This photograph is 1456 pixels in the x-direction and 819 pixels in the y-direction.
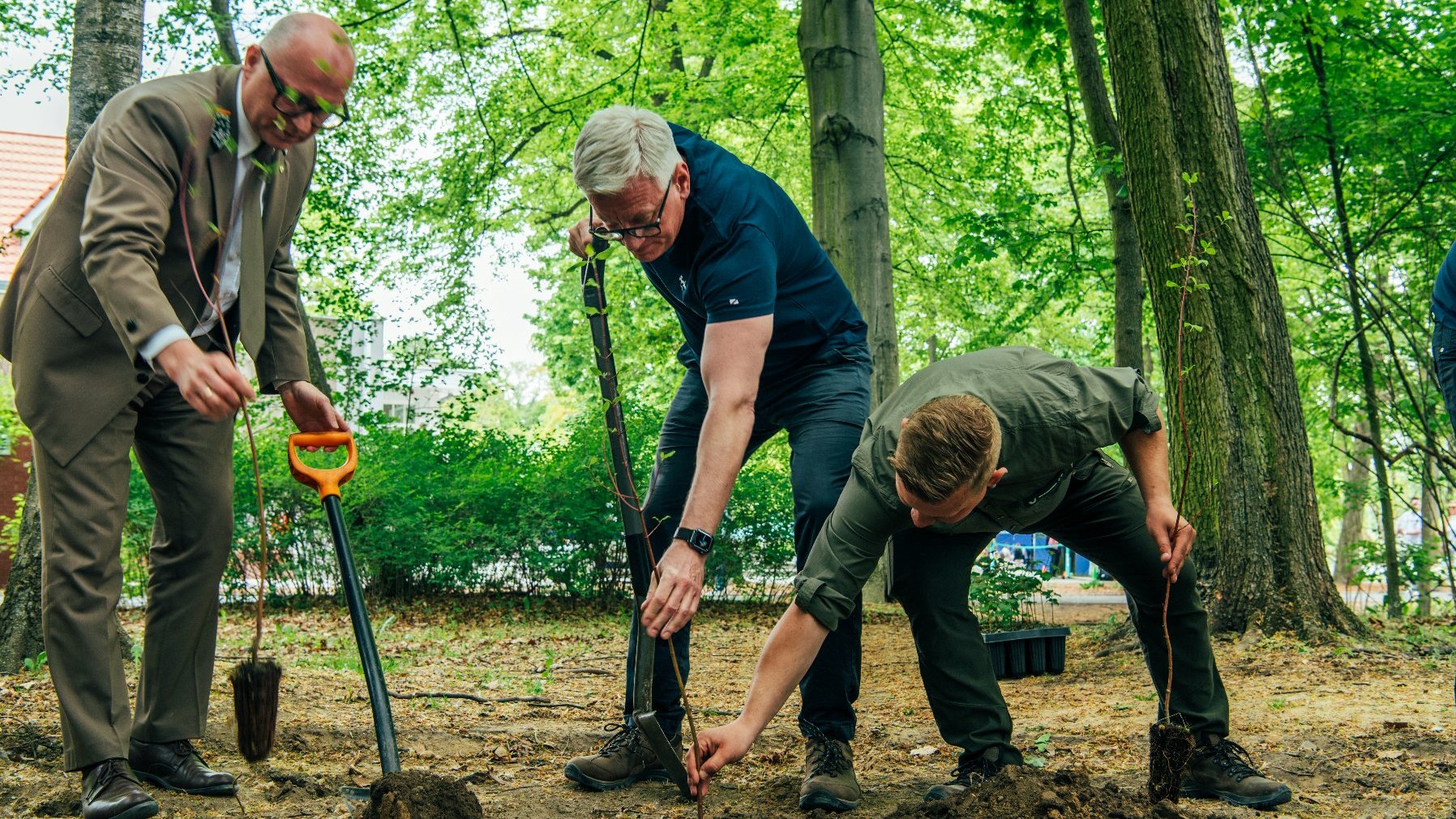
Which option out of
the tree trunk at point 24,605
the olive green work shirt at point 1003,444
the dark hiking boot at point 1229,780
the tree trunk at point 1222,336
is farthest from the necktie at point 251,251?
the tree trunk at point 1222,336

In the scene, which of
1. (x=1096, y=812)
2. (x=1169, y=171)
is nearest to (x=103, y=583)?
(x=1096, y=812)

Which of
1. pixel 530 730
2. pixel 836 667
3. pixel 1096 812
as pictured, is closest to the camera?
pixel 1096 812

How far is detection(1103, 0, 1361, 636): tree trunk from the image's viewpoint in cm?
564

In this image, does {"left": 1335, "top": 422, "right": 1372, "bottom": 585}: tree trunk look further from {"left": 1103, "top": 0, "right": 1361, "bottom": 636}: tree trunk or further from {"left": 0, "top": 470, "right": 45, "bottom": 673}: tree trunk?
{"left": 0, "top": 470, "right": 45, "bottom": 673}: tree trunk

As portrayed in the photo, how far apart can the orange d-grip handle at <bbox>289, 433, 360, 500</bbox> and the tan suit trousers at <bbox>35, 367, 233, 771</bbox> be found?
391 millimetres

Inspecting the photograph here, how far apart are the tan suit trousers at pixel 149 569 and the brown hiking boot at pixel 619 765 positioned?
3.56 ft

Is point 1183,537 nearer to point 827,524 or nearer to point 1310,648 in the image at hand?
point 827,524

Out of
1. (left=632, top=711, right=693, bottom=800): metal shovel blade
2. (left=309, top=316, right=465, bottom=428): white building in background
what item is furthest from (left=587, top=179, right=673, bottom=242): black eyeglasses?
(left=309, top=316, right=465, bottom=428): white building in background

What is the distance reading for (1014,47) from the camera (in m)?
10.7

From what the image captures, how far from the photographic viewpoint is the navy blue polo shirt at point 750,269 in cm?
275

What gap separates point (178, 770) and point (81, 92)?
3.17 m

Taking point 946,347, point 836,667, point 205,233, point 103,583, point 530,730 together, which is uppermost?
point 946,347

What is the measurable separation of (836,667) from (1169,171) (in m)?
4.01

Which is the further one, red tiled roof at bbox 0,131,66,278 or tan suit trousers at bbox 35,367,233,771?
red tiled roof at bbox 0,131,66,278
